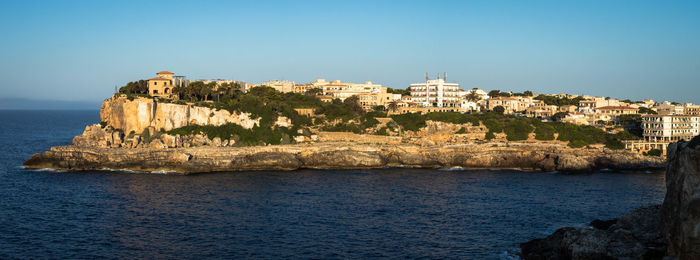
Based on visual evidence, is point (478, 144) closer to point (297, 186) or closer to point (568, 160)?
point (568, 160)

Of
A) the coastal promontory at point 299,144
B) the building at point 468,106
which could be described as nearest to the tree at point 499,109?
the building at point 468,106

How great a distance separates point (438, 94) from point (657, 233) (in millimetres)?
69905

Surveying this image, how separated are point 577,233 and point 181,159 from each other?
39.1m

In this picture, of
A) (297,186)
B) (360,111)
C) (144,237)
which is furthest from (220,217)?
(360,111)

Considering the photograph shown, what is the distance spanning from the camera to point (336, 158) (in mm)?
55781

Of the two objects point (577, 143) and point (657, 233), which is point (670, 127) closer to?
point (577, 143)

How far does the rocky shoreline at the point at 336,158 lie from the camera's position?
173ft

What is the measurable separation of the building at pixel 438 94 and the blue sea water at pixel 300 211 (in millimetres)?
40958

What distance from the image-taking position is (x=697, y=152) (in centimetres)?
2000

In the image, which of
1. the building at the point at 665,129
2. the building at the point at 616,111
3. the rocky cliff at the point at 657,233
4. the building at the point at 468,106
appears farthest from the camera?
the building at the point at 468,106

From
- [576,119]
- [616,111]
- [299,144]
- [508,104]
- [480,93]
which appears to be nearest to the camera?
[299,144]

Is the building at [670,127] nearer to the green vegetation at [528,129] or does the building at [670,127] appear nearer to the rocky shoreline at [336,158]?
the green vegetation at [528,129]

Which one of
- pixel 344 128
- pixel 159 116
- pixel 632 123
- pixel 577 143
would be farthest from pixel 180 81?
pixel 632 123

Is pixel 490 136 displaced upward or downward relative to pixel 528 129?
downward
